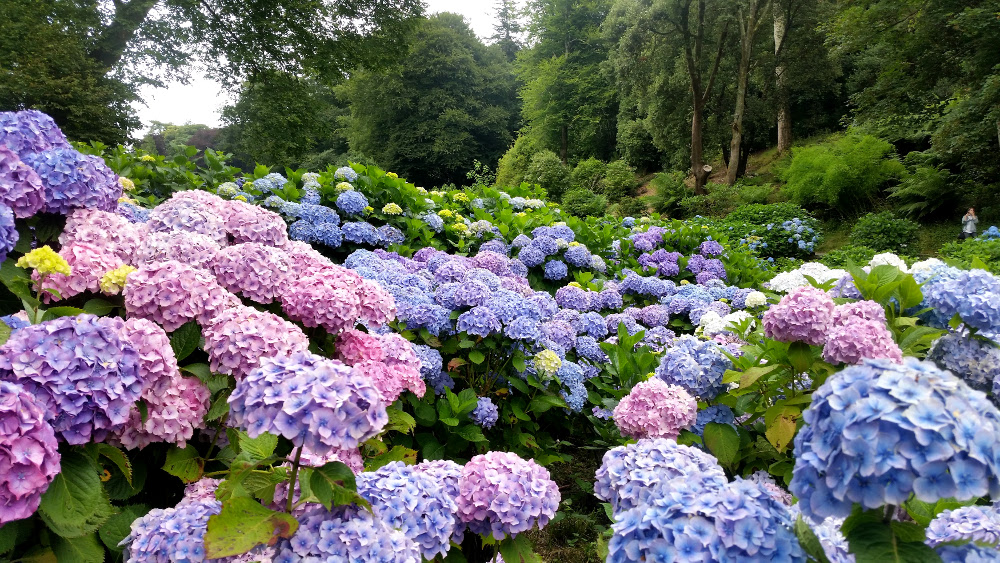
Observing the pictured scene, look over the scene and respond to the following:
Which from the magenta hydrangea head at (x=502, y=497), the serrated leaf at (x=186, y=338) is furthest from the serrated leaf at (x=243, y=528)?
the serrated leaf at (x=186, y=338)

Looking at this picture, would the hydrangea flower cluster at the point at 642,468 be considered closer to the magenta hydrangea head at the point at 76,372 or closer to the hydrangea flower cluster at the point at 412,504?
the hydrangea flower cluster at the point at 412,504

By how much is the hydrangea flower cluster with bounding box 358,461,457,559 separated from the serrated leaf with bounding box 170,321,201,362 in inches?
28.4

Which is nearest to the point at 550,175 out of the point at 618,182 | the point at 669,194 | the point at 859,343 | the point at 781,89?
the point at 618,182

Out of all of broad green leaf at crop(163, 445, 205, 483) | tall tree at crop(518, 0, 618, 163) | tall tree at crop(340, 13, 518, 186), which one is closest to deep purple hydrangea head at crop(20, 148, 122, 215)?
broad green leaf at crop(163, 445, 205, 483)

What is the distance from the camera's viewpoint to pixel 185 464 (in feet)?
4.99

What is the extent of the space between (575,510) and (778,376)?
5.16 ft

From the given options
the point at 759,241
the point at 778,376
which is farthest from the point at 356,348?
the point at 759,241

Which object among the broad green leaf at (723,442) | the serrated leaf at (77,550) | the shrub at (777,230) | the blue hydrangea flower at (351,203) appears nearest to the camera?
the serrated leaf at (77,550)

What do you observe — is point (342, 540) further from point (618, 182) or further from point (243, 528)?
point (618, 182)

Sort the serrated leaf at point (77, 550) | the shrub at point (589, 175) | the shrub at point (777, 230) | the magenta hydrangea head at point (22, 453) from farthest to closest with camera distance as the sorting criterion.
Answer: the shrub at point (589, 175)
the shrub at point (777, 230)
the serrated leaf at point (77, 550)
the magenta hydrangea head at point (22, 453)

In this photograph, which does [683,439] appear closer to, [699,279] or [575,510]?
[575,510]

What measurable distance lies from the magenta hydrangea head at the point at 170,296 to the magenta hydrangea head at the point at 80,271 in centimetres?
17

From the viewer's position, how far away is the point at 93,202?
197 centimetres

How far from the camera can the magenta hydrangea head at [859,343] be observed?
1796 mm
